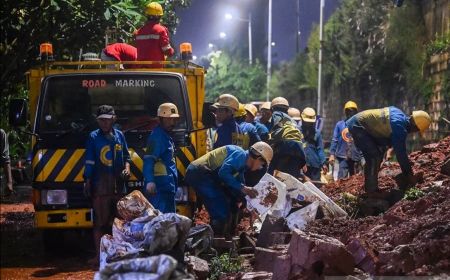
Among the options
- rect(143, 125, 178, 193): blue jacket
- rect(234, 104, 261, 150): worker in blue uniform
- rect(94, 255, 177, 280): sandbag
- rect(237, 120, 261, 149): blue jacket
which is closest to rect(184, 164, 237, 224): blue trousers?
rect(143, 125, 178, 193): blue jacket

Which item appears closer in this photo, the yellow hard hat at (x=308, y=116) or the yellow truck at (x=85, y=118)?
the yellow truck at (x=85, y=118)

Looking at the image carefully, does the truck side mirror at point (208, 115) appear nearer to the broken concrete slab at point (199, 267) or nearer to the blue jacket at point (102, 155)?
the blue jacket at point (102, 155)

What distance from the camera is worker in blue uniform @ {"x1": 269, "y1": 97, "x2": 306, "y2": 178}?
861 centimetres

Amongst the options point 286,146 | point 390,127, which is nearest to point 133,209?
point 390,127

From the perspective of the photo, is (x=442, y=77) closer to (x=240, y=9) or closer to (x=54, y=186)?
(x=54, y=186)

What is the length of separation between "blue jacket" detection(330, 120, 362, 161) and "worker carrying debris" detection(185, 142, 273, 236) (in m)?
4.60

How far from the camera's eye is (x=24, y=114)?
712 cm

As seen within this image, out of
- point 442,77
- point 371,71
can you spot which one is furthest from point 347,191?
point 371,71

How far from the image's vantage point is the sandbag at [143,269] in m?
3.74

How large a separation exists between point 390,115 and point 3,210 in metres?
8.15

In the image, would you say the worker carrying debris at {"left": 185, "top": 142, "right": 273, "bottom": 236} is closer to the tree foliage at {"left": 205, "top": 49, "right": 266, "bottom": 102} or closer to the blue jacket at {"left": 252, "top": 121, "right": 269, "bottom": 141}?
the blue jacket at {"left": 252, "top": 121, "right": 269, "bottom": 141}

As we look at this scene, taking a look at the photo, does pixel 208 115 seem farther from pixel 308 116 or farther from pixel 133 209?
pixel 308 116

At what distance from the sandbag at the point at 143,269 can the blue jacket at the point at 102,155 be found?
116 inches

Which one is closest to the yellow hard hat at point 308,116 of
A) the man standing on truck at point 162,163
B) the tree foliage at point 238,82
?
the man standing on truck at point 162,163
